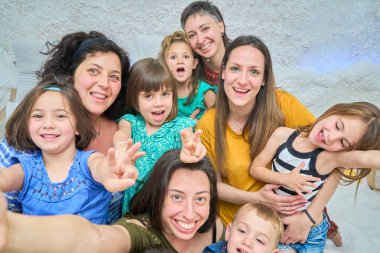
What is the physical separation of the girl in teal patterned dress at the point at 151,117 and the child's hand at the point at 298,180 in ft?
1.74

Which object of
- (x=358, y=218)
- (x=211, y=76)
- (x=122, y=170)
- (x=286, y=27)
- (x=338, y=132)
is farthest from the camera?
(x=286, y=27)

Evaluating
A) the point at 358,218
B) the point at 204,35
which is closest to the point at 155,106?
the point at 204,35

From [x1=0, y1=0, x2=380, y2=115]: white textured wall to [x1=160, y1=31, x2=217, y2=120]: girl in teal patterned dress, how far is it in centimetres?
202

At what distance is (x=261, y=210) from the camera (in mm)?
1424

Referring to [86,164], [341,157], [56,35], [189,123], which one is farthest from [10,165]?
[56,35]

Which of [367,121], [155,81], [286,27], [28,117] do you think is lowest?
[28,117]

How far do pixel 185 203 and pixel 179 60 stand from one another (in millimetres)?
1084

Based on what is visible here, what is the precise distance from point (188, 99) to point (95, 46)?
668 mm

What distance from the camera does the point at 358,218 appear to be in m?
2.74

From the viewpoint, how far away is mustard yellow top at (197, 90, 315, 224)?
67.4 inches

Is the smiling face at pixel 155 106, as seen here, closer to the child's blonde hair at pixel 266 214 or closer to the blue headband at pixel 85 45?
the blue headband at pixel 85 45

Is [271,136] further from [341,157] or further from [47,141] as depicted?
[47,141]

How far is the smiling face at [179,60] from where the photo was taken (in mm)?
2154

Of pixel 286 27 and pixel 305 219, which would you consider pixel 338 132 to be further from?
pixel 286 27
